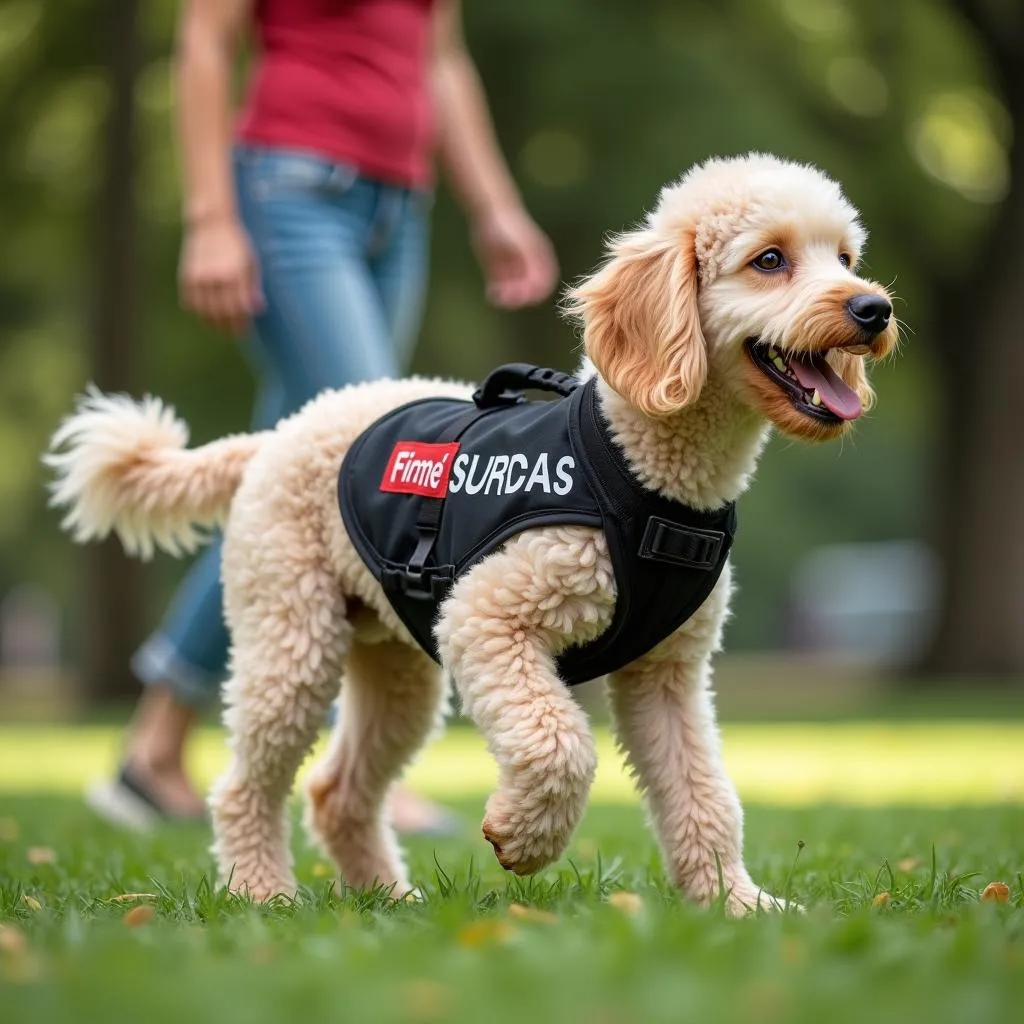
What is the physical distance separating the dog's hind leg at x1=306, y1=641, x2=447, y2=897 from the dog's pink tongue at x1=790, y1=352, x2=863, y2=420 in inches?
51.4

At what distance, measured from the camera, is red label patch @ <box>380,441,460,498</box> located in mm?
3455

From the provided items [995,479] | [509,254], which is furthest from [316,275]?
[995,479]

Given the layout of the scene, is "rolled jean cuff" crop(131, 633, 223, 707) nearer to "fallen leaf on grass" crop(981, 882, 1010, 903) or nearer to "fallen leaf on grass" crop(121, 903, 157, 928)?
"fallen leaf on grass" crop(121, 903, 157, 928)

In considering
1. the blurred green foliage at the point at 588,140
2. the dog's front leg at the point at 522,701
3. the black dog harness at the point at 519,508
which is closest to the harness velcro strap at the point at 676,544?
the black dog harness at the point at 519,508

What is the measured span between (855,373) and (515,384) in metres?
0.78

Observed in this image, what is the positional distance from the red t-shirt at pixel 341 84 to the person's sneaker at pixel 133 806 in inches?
89.9

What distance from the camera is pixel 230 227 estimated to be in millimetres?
4766

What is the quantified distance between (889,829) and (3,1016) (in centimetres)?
368

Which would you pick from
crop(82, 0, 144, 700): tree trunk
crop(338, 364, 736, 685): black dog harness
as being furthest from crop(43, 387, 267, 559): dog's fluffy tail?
crop(82, 0, 144, 700): tree trunk

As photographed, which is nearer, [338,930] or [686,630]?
[338,930]

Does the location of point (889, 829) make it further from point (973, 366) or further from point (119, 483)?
point (973, 366)

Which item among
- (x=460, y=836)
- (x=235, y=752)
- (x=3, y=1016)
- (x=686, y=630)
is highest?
(x=686, y=630)

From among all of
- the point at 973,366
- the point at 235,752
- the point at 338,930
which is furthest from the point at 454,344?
the point at 338,930

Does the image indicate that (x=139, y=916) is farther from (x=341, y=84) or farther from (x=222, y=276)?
(x=341, y=84)
